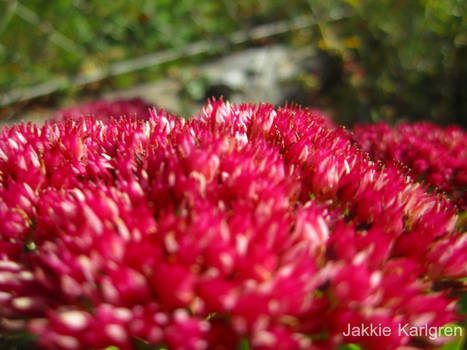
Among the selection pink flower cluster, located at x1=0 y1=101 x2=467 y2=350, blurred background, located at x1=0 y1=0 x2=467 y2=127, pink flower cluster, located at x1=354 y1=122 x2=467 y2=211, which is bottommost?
pink flower cluster, located at x1=0 y1=101 x2=467 y2=350

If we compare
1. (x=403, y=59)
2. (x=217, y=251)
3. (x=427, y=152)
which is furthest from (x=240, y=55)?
(x=217, y=251)

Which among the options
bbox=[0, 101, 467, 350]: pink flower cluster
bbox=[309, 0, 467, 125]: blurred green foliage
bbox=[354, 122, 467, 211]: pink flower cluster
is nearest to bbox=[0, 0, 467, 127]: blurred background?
bbox=[309, 0, 467, 125]: blurred green foliage

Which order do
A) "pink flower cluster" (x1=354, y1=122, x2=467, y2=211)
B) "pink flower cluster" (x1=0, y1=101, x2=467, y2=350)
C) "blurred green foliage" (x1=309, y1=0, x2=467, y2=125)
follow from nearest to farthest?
"pink flower cluster" (x1=0, y1=101, x2=467, y2=350) < "pink flower cluster" (x1=354, y1=122, x2=467, y2=211) < "blurred green foliage" (x1=309, y1=0, x2=467, y2=125)

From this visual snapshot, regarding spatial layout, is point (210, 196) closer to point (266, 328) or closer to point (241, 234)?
point (241, 234)

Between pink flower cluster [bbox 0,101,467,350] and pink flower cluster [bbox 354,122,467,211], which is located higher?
pink flower cluster [bbox 354,122,467,211]

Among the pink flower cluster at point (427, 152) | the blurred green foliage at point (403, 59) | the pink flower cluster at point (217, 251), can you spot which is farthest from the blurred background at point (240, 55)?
the pink flower cluster at point (217, 251)

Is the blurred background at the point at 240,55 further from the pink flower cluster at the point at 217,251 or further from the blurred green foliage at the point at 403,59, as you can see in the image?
the pink flower cluster at the point at 217,251

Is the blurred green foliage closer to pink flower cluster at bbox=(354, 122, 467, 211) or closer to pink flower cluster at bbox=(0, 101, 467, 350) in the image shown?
pink flower cluster at bbox=(354, 122, 467, 211)

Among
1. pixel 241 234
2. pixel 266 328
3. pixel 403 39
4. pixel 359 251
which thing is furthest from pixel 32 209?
pixel 403 39
